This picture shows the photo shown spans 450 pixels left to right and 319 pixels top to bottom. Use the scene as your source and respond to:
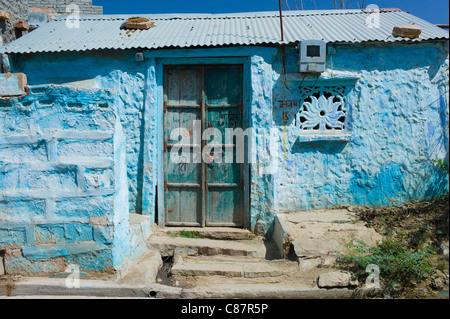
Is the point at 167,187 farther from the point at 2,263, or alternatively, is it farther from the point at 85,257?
the point at 2,263

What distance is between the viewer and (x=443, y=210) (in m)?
4.66

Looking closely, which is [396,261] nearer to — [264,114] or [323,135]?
[323,135]

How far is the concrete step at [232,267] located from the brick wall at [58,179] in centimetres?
95

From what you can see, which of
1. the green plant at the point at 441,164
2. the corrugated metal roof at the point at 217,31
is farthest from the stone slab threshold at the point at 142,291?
the corrugated metal roof at the point at 217,31

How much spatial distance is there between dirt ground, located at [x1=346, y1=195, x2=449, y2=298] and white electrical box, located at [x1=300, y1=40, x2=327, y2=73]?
2.07 meters

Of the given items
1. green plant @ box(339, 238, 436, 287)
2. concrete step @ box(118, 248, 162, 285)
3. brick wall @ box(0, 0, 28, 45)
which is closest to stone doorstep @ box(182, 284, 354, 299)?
green plant @ box(339, 238, 436, 287)

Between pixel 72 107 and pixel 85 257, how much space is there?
156 cm

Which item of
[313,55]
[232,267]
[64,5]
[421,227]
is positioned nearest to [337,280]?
[232,267]

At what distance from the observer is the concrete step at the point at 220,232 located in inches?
199

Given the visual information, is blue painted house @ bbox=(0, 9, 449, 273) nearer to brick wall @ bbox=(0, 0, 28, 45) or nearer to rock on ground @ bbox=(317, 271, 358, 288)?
brick wall @ bbox=(0, 0, 28, 45)

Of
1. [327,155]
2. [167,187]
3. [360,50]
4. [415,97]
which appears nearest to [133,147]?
[167,187]

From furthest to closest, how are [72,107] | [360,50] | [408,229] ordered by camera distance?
[360,50] → [408,229] → [72,107]

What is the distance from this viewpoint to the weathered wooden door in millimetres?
5180
